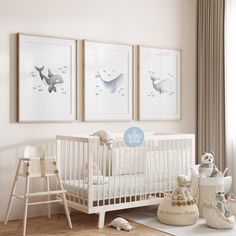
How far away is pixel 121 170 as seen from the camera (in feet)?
14.0

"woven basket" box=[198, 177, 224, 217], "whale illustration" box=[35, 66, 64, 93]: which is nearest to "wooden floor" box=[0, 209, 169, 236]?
"woven basket" box=[198, 177, 224, 217]

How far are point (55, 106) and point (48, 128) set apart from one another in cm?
22

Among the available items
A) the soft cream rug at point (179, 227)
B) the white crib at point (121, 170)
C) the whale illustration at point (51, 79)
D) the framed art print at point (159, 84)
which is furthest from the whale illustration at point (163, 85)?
the soft cream rug at point (179, 227)

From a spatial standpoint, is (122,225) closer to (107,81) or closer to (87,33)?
(107,81)

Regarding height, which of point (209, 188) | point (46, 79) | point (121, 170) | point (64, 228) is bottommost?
point (64, 228)

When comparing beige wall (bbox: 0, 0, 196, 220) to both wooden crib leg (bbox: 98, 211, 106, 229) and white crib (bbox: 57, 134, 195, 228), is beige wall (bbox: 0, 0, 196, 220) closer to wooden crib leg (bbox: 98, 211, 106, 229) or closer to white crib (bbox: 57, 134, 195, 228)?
white crib (bbox: 57, 134, 195, 228)

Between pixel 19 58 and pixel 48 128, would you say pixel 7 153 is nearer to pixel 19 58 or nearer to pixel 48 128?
pixel 48 128

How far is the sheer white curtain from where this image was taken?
16.3 feet

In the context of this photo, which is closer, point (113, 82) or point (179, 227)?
point (179, 227)

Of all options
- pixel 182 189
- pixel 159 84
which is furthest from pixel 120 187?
pixel 159 84

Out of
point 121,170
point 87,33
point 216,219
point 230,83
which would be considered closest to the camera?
point 216,219

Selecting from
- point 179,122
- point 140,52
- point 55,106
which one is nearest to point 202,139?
point 179,122

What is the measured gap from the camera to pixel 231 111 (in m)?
4.98

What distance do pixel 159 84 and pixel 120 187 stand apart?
1.49 m
